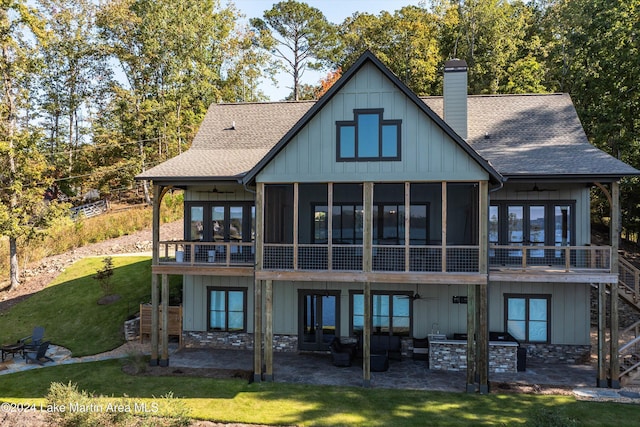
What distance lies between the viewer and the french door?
15.9m

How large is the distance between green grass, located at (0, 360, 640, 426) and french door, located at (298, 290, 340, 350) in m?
3.32

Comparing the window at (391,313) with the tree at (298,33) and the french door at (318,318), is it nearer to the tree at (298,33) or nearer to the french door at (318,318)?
the french door at (318,318)

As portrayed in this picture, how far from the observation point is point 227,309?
1667cm

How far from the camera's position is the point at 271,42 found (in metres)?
43.7

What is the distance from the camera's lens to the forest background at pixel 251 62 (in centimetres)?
2647

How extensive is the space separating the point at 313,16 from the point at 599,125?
28.6 m

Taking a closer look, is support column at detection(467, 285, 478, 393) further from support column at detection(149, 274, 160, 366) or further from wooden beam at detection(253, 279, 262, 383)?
support column at detection(149, 274, 160, 366)

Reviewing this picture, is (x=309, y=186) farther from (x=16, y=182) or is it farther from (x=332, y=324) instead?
(x=16, y=182)

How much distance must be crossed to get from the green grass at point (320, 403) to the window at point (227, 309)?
353 cm

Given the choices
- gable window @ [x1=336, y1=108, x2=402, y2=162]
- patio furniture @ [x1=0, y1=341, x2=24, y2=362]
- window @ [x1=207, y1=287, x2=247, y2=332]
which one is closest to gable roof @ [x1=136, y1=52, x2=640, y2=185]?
gable window @ [x1=336, y1=108, x2=402, y2=162]

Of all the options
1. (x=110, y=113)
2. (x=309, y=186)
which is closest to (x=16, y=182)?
(x=309, y=186)

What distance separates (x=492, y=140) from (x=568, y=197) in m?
3.37

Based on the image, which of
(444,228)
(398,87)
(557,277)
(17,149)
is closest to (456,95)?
(398,87)

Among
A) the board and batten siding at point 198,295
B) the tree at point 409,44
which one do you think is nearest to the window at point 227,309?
the board and batten siding at point 198,295
